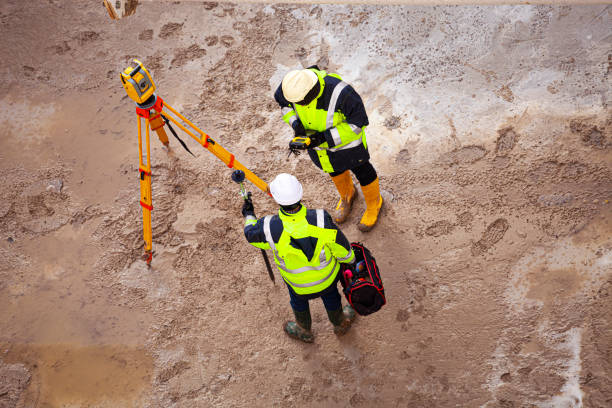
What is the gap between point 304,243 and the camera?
8.41 ft

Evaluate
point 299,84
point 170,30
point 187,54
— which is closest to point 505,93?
point 299,84

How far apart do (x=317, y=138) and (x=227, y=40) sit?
279 centimetres

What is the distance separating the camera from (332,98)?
10.1ft

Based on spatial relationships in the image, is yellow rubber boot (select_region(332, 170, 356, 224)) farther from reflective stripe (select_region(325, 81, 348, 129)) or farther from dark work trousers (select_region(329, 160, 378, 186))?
reflective stripe (select_region(325, 81, 348, 129))

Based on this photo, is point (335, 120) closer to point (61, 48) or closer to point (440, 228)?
point (440, 228)

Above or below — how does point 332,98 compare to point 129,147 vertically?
above

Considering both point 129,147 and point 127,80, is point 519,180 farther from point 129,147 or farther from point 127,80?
point 129,147

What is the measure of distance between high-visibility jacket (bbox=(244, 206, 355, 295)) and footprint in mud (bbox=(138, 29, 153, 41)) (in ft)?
12.4

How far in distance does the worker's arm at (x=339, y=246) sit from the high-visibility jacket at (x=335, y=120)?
0.79m

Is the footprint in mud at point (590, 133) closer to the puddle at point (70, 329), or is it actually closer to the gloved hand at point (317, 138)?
the gloved hand at point (317, 138)

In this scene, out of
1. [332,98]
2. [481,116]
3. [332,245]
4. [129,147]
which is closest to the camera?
[332,245]

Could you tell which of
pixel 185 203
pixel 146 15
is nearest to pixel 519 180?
pixel 185 203

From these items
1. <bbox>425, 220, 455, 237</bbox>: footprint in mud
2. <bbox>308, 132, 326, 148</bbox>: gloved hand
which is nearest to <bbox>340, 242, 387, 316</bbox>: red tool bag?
<bbox>308, 132, 326, 148</bbox>: gloved hand

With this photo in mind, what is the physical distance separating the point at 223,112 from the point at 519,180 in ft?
9.51
